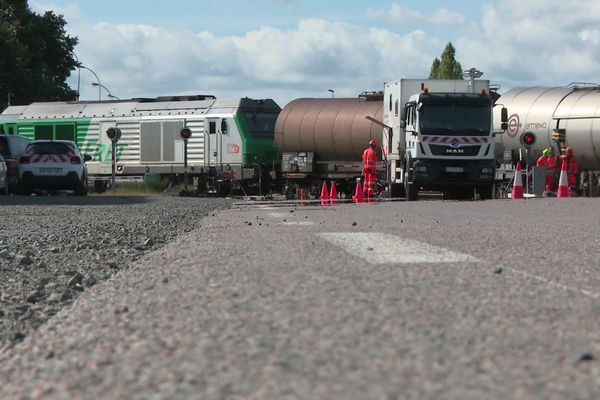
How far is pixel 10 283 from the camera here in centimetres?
766

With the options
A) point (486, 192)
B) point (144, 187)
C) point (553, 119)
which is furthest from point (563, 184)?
point (144, 187)

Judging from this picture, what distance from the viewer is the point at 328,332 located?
12.9ft

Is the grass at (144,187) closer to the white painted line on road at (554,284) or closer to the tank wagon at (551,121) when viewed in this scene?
the tank wagon at (551,121)

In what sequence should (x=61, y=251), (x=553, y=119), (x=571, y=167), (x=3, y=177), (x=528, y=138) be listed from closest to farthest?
Result: (x=61, y=251) → (x=3, y=177) → (x=571, y=167) → (x=553, y=119) → (x=528, y=138)

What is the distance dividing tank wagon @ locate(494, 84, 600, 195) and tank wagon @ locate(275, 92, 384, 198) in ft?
13.7

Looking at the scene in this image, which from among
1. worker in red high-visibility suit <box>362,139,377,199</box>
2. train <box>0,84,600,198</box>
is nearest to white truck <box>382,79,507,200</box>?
worker in red high-visibility suit <box>362,139,377,199</box>

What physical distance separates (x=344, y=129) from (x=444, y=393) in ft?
103

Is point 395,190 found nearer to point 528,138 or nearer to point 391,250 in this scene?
point 528,138

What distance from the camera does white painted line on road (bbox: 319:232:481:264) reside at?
6691mm

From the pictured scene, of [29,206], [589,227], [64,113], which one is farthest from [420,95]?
[64,113]

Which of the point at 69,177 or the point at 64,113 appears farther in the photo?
the point at 64,113

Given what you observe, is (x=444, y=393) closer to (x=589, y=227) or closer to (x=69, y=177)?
(x=589, y=227)

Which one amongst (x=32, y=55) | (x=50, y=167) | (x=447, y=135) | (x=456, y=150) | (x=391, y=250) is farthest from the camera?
(x=32, y=55)

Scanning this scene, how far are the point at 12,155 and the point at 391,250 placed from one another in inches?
1005
